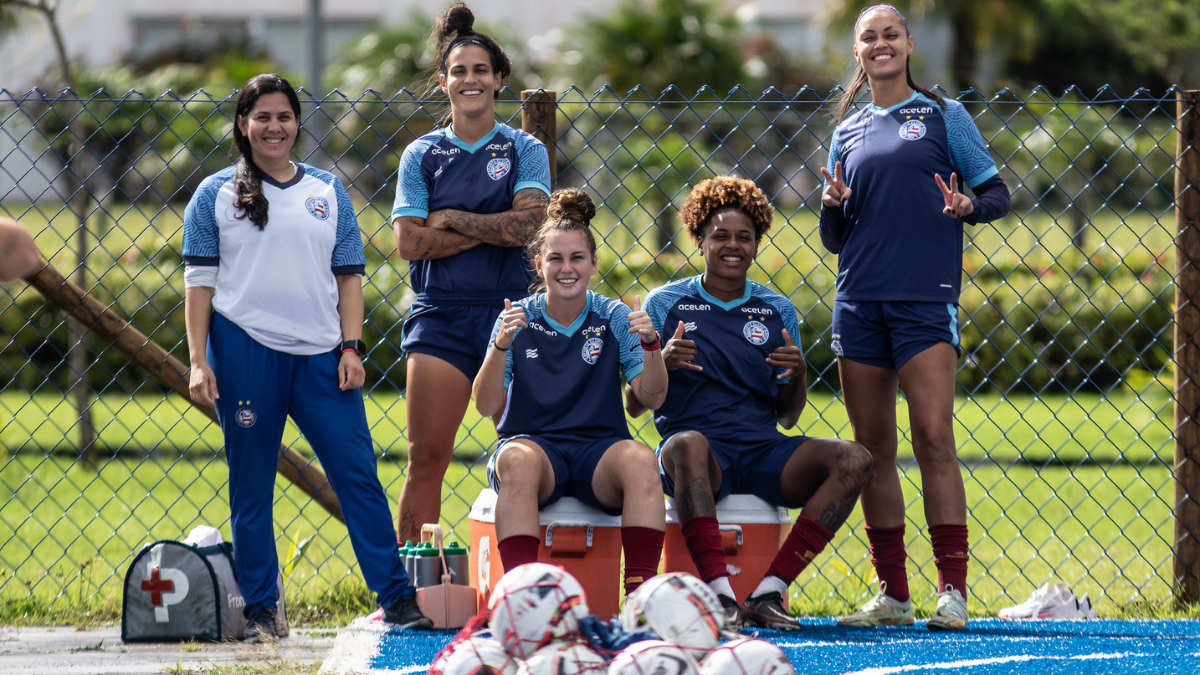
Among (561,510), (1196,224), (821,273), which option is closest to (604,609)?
(561,510)

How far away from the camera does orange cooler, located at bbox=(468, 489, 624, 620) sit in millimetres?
3381

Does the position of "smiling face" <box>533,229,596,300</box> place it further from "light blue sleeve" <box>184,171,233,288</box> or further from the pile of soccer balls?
the pile of soccer balls

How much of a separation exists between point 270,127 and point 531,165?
0.80 m

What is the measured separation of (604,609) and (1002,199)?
171 centimetres

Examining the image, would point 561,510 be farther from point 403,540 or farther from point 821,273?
point 821,273

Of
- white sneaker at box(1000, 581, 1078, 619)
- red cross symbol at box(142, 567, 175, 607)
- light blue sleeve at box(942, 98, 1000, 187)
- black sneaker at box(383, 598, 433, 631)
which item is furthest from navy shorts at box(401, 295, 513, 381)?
white sneaker at box(1000, 581, 1078, 619)

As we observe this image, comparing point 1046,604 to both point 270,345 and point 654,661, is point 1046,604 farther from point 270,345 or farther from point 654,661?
point 270,345

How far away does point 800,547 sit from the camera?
336 centimetres

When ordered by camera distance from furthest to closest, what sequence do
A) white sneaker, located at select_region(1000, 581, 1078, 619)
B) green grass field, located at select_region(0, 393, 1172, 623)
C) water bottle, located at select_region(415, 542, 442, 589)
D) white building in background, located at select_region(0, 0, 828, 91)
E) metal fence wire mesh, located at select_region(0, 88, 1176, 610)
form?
white building in background, located at select_region(0, 0, 828, 91)
metal fence wire mesh, located at select_region(0, 88, 1176, 610)
green grass field, located at select_region(0, 393, 1172, 623)
white sneaker, located at select_region(1000, 581, 1078, 619)
water bottle, located at select_region(415, 542, 442, 589)

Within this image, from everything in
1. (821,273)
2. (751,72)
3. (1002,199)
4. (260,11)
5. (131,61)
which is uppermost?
(260,11)

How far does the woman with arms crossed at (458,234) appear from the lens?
3.58 m

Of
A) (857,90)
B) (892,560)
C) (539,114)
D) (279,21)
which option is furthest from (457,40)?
(279,21)

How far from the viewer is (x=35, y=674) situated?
10.3 feet

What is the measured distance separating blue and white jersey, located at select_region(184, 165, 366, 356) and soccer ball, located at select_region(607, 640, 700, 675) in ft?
5.08
